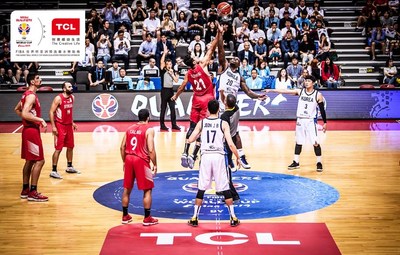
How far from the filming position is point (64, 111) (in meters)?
13.0

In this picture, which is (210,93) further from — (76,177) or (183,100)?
(183,100)

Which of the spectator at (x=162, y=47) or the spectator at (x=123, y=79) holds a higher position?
the spectator at (x=162, y=47)

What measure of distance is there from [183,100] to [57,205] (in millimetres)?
10200

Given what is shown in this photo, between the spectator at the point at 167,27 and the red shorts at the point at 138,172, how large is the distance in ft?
49.7

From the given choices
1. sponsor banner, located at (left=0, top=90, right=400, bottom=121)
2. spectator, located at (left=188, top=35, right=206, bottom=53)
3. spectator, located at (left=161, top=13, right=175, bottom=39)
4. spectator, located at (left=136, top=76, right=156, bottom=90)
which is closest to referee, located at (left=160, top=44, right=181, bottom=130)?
sponsor banner, located at (left=0, top=90, right=400, bottom=121)

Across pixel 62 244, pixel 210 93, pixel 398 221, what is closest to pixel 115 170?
pixel 210 93

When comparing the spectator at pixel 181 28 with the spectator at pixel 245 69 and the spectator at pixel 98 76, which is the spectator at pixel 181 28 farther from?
the spectator at pixel 98 76

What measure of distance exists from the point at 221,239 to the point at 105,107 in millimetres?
12419

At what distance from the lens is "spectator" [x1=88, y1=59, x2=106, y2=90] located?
73.2 feet

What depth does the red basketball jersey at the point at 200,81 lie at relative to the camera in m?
12.6

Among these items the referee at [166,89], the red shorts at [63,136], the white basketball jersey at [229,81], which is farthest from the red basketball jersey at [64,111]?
the referee at [166,89]

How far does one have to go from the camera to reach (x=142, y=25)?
25.7 metres

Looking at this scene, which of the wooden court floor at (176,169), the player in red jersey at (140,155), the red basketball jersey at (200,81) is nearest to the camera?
the wooden court floor at (176,169)

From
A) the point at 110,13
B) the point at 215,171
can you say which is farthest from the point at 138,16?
the point at 215,171
